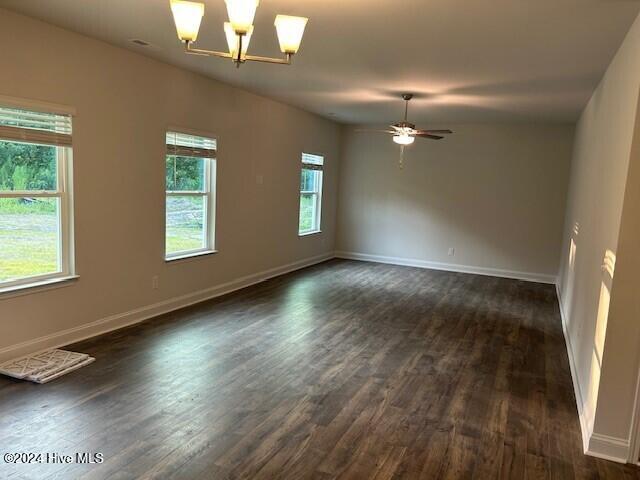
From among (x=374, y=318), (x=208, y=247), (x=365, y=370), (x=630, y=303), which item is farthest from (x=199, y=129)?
(x=630, y=303)

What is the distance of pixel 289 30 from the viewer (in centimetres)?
236

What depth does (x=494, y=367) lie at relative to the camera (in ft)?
12.9

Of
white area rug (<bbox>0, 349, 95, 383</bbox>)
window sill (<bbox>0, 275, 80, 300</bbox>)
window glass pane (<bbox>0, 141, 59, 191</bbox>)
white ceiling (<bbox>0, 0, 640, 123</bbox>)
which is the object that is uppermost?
white ceiling (<bbox>0, 0, 640, 123</bbox>)

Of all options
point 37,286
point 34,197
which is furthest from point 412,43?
point 37,286

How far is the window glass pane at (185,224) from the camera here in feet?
16.7

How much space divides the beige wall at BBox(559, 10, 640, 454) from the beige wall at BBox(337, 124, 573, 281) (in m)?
3.40

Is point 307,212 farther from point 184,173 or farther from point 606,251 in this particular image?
point 606,251

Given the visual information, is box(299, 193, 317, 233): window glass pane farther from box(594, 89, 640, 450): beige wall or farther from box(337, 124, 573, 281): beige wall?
box(594, 89, 640, 450): beige wall

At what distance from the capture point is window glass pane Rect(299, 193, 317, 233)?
316 inches

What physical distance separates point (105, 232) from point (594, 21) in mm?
3939

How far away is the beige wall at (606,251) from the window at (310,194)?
4.44 metres

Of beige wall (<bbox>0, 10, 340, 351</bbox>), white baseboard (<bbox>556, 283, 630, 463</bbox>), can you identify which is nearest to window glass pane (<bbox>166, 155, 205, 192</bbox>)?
beige wall (<bbox>0, 10, 340, 351</bbox>)

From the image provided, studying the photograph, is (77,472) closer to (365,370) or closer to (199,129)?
(365,370)

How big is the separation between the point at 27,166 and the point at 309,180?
5004 mm
